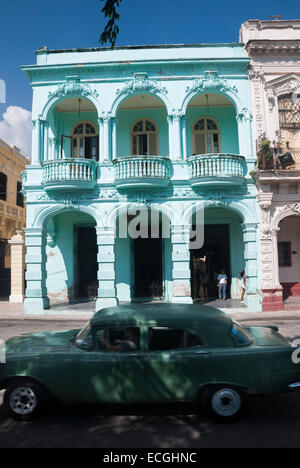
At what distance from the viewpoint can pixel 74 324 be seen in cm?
1155

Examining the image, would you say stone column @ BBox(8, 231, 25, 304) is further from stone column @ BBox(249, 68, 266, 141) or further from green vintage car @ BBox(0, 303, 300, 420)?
green vintage car @ BBox(0, 303, 300, 420)

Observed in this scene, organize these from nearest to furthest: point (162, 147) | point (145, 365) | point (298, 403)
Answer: point (145, 365)
point (298, 403)
point (162, 147)

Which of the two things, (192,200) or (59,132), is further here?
(59,132)

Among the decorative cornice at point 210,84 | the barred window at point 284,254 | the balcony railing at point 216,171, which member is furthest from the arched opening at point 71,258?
the barred window at point 284,254

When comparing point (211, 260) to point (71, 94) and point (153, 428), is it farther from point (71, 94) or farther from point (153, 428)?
point (153, 428)

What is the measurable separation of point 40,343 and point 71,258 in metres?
10.9

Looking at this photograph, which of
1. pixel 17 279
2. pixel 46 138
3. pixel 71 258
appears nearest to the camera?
pixel 46 138

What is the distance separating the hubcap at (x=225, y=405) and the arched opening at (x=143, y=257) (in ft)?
35.4

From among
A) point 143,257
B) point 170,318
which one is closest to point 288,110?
point 143,257

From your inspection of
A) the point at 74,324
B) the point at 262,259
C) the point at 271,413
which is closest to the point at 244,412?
the point at 271,413

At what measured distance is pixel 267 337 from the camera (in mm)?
4883

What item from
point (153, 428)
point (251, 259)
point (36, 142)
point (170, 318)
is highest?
point (36, 142)

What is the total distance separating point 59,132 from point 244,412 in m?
14.3

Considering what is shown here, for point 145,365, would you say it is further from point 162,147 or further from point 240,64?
point 240,64
